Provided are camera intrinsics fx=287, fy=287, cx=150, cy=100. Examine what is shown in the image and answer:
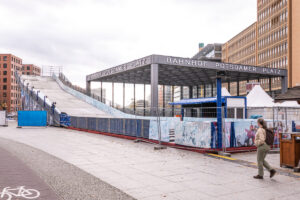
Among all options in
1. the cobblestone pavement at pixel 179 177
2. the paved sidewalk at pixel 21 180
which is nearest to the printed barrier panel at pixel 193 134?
the cobblestone pavement at pixel 179 177

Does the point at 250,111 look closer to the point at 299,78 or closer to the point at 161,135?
the point at 161,135

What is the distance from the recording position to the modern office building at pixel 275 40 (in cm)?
6275

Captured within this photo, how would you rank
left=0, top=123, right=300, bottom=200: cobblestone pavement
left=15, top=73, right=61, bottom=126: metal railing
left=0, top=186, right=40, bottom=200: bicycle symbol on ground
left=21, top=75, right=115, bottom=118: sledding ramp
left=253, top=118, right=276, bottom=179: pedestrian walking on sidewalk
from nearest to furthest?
left=0, top=186, right=40, bottom=200: bicycle symbol on ground → left=0, top=123, right=300, bottom=200: cobblestone pavement → left=253, top=118, right=276, bottom=179: pedestrian walking on sidewalk → left=15, top=73, right=61, bottom=126: metal railing → left=21, top=75, right=115, bottom=118: sledding ramp

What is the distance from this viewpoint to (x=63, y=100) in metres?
38.2

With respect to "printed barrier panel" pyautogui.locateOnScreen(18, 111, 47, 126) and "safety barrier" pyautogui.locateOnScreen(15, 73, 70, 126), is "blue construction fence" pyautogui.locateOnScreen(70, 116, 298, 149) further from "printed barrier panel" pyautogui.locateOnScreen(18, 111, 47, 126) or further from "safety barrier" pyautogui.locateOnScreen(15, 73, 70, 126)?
"printed barrier panel" pyautogui.locateOnScreen(18, 111, 47, 126)

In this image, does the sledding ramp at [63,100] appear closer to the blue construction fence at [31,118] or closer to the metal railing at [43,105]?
the metal railing at [43,105]

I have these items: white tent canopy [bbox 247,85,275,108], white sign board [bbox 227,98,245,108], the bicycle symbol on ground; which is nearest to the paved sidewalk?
the bicycle symbol on ground

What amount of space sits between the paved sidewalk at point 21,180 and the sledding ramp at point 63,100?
22817 millimetres

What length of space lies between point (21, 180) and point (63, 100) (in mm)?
32089

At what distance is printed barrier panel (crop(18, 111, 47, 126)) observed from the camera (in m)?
26.9

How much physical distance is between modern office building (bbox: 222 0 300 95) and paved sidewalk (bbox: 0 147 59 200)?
4803cm

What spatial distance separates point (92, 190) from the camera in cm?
641

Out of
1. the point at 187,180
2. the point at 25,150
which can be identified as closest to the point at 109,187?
the point at 187,180

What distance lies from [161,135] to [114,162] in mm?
5110
